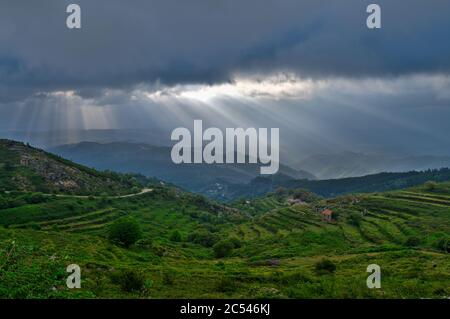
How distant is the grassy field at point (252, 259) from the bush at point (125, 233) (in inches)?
97.3

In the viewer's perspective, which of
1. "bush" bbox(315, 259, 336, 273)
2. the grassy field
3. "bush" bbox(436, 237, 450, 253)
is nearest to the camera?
the grassy field

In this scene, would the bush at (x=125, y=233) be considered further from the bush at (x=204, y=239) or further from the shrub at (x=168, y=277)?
the bush at (x=204, y=239)

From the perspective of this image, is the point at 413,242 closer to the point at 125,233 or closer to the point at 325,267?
the point at 325,267

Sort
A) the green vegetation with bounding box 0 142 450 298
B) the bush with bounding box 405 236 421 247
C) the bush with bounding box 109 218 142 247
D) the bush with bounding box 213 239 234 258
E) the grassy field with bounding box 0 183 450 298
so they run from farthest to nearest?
the bush with bounding box 213 239 234 258
the bush with bounding box 405 236 421 247
the bush with bounding box 109 218 142 247
the green vegetation with bounding box 0 142 450 298
the grassy field with bounding box 0 183 450 298

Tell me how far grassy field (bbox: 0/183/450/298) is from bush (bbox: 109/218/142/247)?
8.11ft

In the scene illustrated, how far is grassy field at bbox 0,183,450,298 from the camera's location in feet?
127

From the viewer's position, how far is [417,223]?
449 ft

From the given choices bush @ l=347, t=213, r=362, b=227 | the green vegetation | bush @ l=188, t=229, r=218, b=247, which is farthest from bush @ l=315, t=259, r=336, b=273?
bush @ l=347, t=213, r=362, b=227

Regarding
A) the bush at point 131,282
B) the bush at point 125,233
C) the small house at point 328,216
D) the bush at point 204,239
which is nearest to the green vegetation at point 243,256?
the bush at point 131,282

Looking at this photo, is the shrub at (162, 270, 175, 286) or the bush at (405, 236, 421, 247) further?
the bush at (405, 236, 421, 247)

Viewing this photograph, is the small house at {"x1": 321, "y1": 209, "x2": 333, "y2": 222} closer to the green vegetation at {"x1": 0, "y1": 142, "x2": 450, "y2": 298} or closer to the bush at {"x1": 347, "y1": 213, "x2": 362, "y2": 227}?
the green vegetation at {"x1": 0, "y1": 142, "x2": 450, "y2": 298}

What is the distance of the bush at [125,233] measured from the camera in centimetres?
9300
